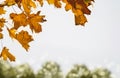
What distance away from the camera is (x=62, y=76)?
40.8m

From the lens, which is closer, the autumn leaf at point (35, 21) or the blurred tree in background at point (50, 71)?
the autumn leaf at point (35, 21)

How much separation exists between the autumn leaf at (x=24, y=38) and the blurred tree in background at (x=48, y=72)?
31.8 m

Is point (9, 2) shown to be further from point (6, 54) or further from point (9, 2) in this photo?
point (6, 54)

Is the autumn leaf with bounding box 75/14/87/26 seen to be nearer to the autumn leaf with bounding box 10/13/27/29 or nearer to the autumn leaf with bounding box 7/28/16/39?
the autumn leaf with bounding box 10/13/27/29

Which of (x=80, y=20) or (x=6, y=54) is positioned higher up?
(x=80, y=20)

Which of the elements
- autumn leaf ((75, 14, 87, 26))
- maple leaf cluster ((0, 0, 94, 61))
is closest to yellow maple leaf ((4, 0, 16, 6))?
maple leaf cluster ((0, 0, 94, 61))

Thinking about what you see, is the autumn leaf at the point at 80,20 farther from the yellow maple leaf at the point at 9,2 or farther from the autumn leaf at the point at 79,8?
the yellow maple leaf at the point at 9,2

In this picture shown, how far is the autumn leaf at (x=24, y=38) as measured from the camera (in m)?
3.22

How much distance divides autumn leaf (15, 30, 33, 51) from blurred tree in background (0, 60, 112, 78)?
3180cm

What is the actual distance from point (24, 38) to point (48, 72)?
36753 mm

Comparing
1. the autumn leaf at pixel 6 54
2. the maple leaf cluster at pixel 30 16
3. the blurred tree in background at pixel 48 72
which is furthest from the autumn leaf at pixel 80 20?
the blurred tree in background at pixel 48 72

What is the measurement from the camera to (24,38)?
3.23 metres

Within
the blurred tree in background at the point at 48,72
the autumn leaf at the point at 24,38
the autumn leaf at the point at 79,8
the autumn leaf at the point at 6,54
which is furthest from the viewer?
the blurred tree in background at the point at 48,72

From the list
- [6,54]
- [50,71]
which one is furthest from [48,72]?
[6,54]
